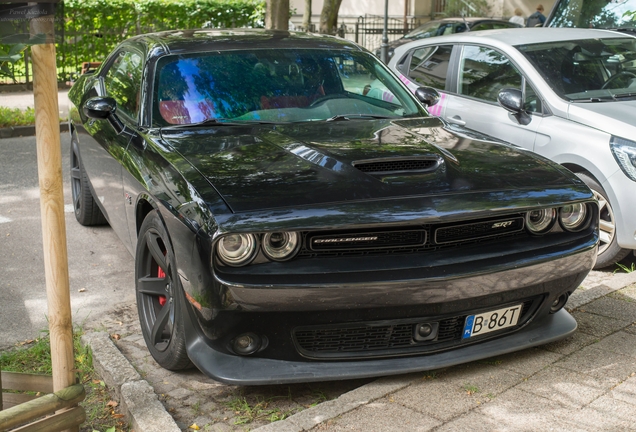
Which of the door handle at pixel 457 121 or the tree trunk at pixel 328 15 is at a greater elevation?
the tree trunk at pixel 328 15

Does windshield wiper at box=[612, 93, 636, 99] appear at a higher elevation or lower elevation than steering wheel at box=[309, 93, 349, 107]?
lower

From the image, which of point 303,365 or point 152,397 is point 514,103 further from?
point 152,397

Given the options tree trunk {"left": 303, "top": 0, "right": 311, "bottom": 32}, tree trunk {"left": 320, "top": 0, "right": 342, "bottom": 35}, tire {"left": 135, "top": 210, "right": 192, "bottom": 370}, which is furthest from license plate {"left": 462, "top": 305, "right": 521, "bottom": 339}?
tree trunk {"left": 303, "top": 0, "right": 311, "bottom": 32}

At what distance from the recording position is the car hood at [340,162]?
11.4 feet

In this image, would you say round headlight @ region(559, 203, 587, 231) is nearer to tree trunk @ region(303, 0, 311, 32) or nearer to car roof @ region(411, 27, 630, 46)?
car roof @ region(411, 27, 630, 46)

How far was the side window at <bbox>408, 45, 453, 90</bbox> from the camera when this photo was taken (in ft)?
24.0

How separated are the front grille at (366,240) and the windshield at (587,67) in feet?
10.2

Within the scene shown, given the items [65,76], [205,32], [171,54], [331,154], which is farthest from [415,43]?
[65,76]

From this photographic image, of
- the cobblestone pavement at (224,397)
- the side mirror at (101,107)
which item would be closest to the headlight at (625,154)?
the cobblestone pavement at (224,397)

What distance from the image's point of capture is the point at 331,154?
3910 millimetres

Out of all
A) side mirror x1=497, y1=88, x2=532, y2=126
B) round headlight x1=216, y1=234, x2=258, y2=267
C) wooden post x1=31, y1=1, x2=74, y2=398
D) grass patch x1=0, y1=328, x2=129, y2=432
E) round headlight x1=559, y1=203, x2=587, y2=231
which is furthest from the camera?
side mirror x1=497, y1=88, x2=532, y2=126

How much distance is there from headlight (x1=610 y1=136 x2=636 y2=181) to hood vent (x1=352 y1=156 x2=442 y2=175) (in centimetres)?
203

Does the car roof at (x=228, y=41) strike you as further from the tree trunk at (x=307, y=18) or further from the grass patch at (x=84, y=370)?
the tree trunk at (x=307, y=18)

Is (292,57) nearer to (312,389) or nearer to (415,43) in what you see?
(312,389)
